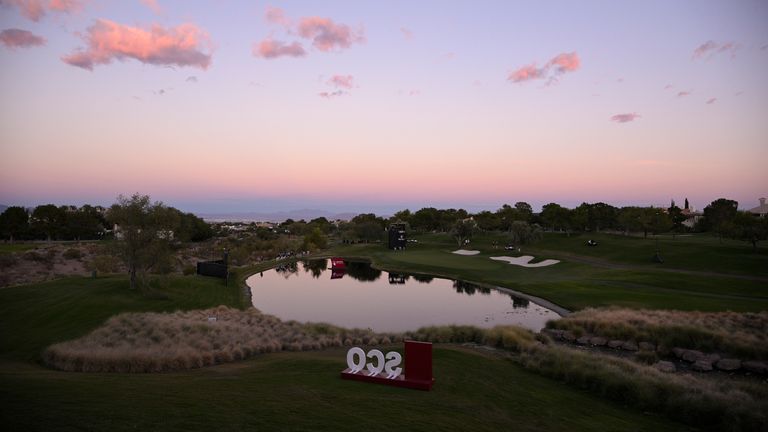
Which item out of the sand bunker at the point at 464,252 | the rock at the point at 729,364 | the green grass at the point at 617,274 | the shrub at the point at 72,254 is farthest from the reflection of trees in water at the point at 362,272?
the rock at the point at 729,364

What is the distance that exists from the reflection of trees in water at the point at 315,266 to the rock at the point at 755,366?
45.2m

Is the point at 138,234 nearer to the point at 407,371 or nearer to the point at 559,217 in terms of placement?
the point at 407,371

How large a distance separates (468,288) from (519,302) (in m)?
9.05

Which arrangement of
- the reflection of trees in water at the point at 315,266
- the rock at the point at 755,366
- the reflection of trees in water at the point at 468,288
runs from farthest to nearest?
the reflection of trees in water at the point at 315,266
the reflection of trees in water at the point at 468,288
the rock at the point at 755,366

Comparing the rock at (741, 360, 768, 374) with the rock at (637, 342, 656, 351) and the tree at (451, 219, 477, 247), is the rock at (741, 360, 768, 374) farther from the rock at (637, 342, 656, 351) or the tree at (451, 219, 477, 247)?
the tree at (451, 219, 477, 247)

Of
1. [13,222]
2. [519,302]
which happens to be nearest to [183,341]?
[519,302]

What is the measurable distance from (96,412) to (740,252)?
5805cm

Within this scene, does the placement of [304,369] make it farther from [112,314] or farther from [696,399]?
[112,314]

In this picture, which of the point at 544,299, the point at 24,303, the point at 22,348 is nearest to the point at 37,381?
the point at 22,348

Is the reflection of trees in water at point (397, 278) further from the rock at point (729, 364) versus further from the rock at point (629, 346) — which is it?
the rock at point (729, 364)

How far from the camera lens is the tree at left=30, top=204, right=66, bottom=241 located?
87688mm

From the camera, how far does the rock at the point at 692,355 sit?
20.3m

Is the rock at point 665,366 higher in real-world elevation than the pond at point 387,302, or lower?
higher

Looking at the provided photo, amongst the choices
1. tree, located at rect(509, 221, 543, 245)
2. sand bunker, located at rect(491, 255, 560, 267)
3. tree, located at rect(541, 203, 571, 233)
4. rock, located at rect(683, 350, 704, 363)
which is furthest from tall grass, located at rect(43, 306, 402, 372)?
tree, located at rect(541, 203, 571, 233)
